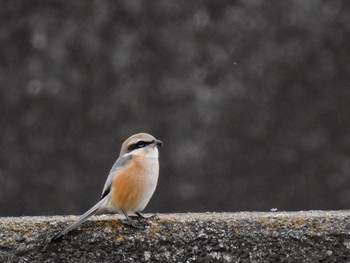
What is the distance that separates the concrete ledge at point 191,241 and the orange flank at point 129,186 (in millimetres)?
725

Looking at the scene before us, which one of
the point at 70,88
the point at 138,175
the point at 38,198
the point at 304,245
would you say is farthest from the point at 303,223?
the point at 70,88

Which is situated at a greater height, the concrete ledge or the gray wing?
the gray wing

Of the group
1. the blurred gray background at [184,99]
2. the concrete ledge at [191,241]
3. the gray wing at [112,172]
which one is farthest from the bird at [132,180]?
the blurred gray background at [184,99]

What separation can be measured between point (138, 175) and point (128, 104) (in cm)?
798

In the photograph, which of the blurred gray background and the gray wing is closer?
the gray wing

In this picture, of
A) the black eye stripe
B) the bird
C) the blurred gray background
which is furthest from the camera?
the blurred gray background

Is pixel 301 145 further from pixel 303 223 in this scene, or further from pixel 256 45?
pixel 303 223

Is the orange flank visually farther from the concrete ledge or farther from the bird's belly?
the concrete ledge

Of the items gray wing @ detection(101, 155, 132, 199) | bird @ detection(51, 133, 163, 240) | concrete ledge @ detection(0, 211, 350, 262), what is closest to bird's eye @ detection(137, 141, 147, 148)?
bird @ detection(51, 133, 163, 240)

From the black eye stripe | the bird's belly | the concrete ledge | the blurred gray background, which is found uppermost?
the blurred gray background

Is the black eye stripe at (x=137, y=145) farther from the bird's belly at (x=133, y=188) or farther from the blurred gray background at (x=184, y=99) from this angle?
the blurred gray background at (x=184, y=99)

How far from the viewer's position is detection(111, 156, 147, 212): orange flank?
4.43m

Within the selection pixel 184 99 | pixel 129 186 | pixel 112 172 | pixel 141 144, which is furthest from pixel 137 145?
pixel 184 99

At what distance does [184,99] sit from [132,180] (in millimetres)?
8195
